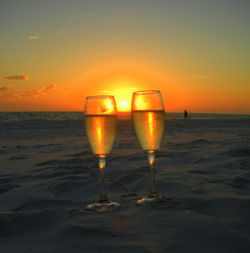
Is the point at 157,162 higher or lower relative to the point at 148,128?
lower

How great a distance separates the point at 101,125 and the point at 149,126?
284 millimetres

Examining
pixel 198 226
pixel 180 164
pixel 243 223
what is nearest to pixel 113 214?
pixel 198 226

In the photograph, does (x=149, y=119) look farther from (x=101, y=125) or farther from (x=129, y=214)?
(x=129, y=214)

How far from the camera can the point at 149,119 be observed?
1.64 meters

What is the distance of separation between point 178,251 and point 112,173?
1.65 meters

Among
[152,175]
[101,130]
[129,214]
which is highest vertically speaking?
[101,130]

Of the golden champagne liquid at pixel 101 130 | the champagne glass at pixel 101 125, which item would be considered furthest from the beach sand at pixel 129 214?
the golden champagne liquid at pixel 101 130

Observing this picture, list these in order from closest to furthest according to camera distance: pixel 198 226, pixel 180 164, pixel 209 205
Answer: pixel 198 226 < pixel 209 205 < pixel 180 164

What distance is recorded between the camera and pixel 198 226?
1234mm

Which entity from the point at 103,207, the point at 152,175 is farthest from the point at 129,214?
the point at 152,175

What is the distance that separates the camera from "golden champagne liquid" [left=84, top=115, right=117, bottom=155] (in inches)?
61.1

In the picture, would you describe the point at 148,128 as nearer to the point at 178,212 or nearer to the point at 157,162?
the point at 178,212

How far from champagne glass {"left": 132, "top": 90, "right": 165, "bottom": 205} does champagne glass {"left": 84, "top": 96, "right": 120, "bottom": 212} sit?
0.50 ft

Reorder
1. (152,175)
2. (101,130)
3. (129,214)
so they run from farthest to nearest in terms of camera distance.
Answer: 1. (152,175)
2. (101,130)
3. (129,214)
